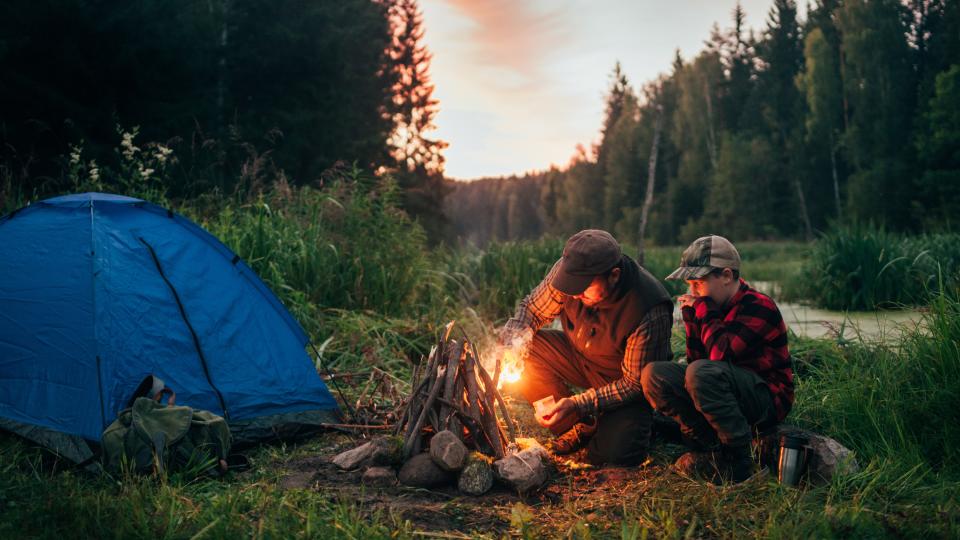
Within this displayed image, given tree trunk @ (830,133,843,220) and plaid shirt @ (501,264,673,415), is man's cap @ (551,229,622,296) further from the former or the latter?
tree trunk @ (830,133,843,220)

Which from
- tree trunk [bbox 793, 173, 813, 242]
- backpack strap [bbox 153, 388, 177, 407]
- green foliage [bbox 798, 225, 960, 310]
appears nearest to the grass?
backpack strap [bbox 153, 388, 177, 407]

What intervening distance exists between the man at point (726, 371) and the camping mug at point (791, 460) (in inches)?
6.3

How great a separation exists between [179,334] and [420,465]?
5.53 ft

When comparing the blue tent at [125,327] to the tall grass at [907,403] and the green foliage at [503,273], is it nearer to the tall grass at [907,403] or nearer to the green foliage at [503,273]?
the tall grass at [907,403]

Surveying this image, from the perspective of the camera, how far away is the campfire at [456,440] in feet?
11.1

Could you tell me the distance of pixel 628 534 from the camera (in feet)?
8.72

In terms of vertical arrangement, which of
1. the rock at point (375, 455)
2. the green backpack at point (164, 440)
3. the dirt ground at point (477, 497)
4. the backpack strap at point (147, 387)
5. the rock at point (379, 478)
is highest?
the backpack strap at point (147, 387)

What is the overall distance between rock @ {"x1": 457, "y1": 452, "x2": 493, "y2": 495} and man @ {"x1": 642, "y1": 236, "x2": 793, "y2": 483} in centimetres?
90

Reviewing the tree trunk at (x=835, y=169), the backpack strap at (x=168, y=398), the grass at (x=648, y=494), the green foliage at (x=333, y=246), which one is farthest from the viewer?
the tree trunk at (x=835, y=169)

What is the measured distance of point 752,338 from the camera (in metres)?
3.43

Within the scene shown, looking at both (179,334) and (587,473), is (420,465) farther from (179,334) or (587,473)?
(179,334)

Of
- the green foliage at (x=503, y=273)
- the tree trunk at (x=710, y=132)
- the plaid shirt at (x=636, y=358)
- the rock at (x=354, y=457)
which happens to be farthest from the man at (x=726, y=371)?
the tree trunk at (x=710, y=132)

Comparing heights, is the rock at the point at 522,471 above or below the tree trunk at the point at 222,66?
below

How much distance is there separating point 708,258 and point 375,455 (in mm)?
1942
